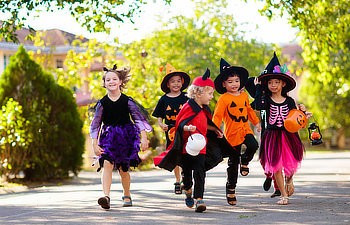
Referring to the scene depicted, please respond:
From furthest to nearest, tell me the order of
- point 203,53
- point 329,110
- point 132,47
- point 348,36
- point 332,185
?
1. point 329,110
2. point 203,53
3. point 132,47
4. point 348,36
5. point 332,185

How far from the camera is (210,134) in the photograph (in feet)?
25.6

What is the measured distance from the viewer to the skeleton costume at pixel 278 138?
801 cm

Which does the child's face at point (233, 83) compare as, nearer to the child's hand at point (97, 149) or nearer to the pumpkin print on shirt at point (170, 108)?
the pumpkin print on shirt at point (170, 108)

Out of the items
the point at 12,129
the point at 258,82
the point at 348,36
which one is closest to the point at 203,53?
the point at 348,36

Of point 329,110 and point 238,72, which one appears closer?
point 238,72

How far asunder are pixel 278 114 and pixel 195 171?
1.55 metres

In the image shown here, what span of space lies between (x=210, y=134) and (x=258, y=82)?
46.7 inches

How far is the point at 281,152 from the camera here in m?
8.00

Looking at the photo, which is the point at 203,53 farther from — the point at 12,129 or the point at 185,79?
the point at 185,79

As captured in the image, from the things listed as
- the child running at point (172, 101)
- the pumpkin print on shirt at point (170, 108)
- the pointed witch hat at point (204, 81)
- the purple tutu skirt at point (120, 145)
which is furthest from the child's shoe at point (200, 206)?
the pumpkin print on shirt at point (170, 108)

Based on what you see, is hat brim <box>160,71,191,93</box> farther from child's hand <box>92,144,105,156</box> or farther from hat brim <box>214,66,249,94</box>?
child's hand <box>92,144,105,156</box>

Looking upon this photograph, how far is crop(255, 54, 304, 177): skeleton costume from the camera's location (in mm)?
8008

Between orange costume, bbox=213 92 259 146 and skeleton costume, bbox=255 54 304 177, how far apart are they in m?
0.32

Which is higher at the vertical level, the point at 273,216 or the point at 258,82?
the point at 258,82
